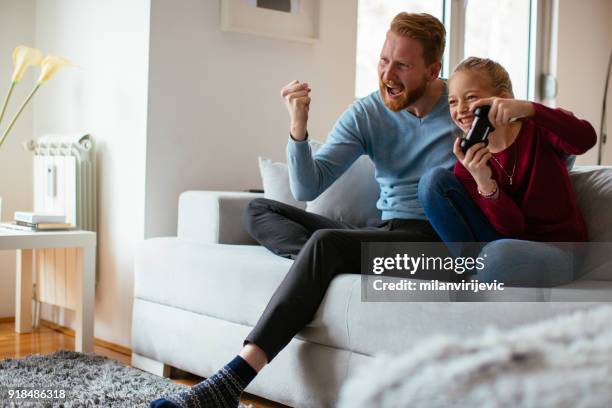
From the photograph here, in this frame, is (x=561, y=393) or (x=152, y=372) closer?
(x=561, y=393)

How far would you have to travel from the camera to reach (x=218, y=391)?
1.81 m

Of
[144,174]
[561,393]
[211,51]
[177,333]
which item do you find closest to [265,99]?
[211,51]

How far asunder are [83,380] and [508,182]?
53.1 inches

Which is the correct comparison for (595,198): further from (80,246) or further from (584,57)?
(584,57)

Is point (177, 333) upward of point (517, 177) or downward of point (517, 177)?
downward

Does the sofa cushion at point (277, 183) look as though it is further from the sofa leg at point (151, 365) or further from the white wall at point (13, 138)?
the white wall at point (13, 138)

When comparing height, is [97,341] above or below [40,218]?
below

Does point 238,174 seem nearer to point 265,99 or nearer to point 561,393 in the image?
point 265,99

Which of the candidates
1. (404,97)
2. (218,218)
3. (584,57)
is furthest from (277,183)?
(584,57)

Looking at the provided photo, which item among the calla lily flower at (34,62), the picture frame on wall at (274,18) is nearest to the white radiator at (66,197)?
the calla lily flower at (34,62)

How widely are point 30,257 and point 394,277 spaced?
1.93 meters

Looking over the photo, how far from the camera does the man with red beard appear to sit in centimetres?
201

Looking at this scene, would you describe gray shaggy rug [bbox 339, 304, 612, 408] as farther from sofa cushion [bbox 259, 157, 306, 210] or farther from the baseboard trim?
the baseboard trim

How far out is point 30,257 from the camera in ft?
10.7
